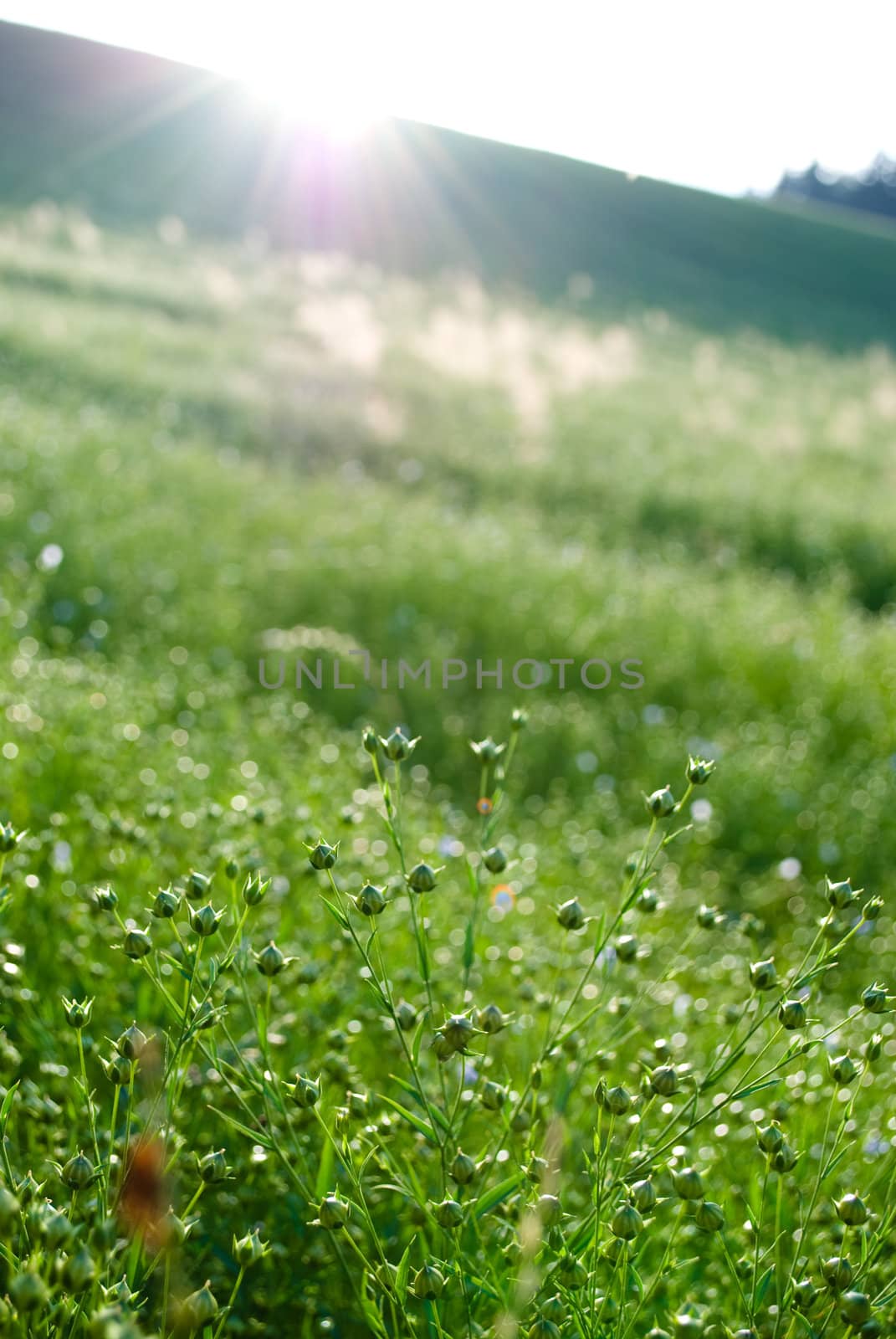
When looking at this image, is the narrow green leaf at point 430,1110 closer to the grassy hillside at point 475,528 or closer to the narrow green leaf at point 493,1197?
the narrow green leaf at point 493,1197

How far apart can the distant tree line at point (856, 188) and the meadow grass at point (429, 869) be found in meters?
62.4

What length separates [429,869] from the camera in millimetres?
1224

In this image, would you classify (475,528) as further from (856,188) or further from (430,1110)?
(856,188)

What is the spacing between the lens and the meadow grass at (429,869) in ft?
4.03

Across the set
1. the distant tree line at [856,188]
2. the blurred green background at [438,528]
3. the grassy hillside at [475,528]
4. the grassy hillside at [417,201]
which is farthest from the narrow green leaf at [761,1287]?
the distant tree line at [856,188]

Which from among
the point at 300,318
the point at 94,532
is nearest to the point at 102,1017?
the point at 94,532

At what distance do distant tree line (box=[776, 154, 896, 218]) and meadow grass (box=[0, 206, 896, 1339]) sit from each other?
6243 centimetres

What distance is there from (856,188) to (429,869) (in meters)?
73.5

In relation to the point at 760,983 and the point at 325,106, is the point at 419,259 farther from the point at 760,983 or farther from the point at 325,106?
the point at 760,983

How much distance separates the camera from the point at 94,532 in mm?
5082

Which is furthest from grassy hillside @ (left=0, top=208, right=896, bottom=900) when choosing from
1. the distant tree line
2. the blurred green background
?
the distant tree line

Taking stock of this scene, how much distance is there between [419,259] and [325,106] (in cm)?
766

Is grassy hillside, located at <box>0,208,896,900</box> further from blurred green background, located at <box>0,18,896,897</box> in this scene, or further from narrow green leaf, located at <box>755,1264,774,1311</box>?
narrow green leaf, located at <box>755,1264,774,1311</box>

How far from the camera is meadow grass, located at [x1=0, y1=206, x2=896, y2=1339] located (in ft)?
4.03
